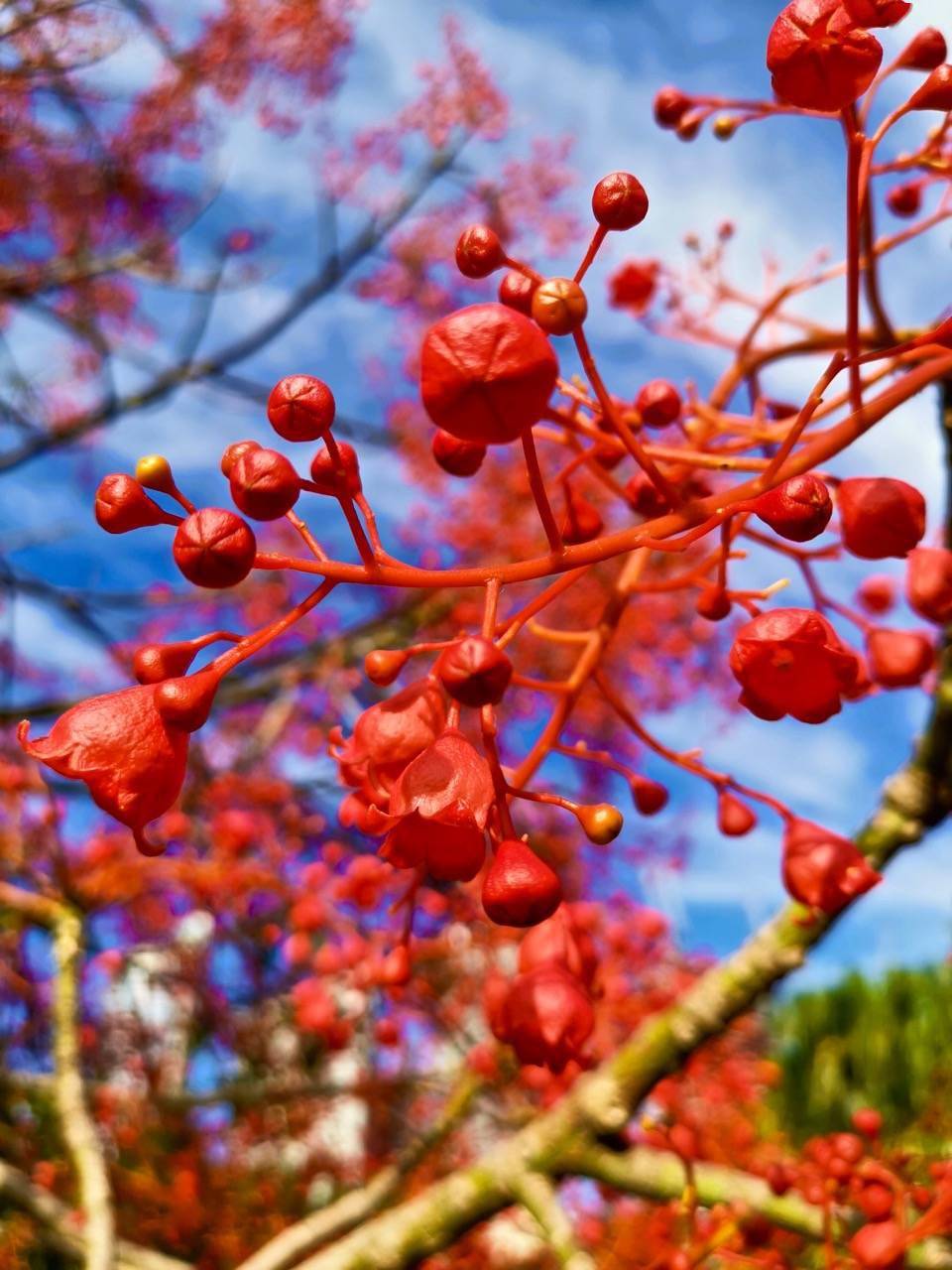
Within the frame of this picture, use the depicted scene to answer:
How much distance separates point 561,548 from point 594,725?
637 cm

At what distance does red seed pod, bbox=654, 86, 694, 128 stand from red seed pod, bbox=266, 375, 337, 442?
1.01 metres

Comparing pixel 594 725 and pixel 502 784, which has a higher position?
pixel 594 725

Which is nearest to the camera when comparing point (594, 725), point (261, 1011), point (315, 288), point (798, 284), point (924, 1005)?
point (798, 284)

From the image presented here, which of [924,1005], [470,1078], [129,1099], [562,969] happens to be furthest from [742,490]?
[924,1005]

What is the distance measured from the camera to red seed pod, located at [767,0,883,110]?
78cm

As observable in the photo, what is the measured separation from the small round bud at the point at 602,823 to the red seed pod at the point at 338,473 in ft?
1.01

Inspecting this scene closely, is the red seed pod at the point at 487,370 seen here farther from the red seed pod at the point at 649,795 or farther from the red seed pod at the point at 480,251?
the red seed pod at the point at 649,795

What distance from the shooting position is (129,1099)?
4.70 metres

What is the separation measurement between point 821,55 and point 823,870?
751mm

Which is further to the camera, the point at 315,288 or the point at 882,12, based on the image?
the point at 315,288

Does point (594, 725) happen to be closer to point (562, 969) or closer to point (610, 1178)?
point (610, 1178)

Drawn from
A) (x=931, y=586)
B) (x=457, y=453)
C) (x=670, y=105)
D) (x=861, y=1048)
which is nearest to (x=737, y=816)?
(x=931, y=586)

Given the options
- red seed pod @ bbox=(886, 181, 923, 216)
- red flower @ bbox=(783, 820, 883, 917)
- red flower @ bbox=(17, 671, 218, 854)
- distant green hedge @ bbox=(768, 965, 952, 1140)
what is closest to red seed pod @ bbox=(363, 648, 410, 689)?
red flower @ bbox=(17, 671, 218, 854)

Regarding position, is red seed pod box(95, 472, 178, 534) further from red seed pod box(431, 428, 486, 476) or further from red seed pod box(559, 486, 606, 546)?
red seed pod box(559, 486, 606, 546)
